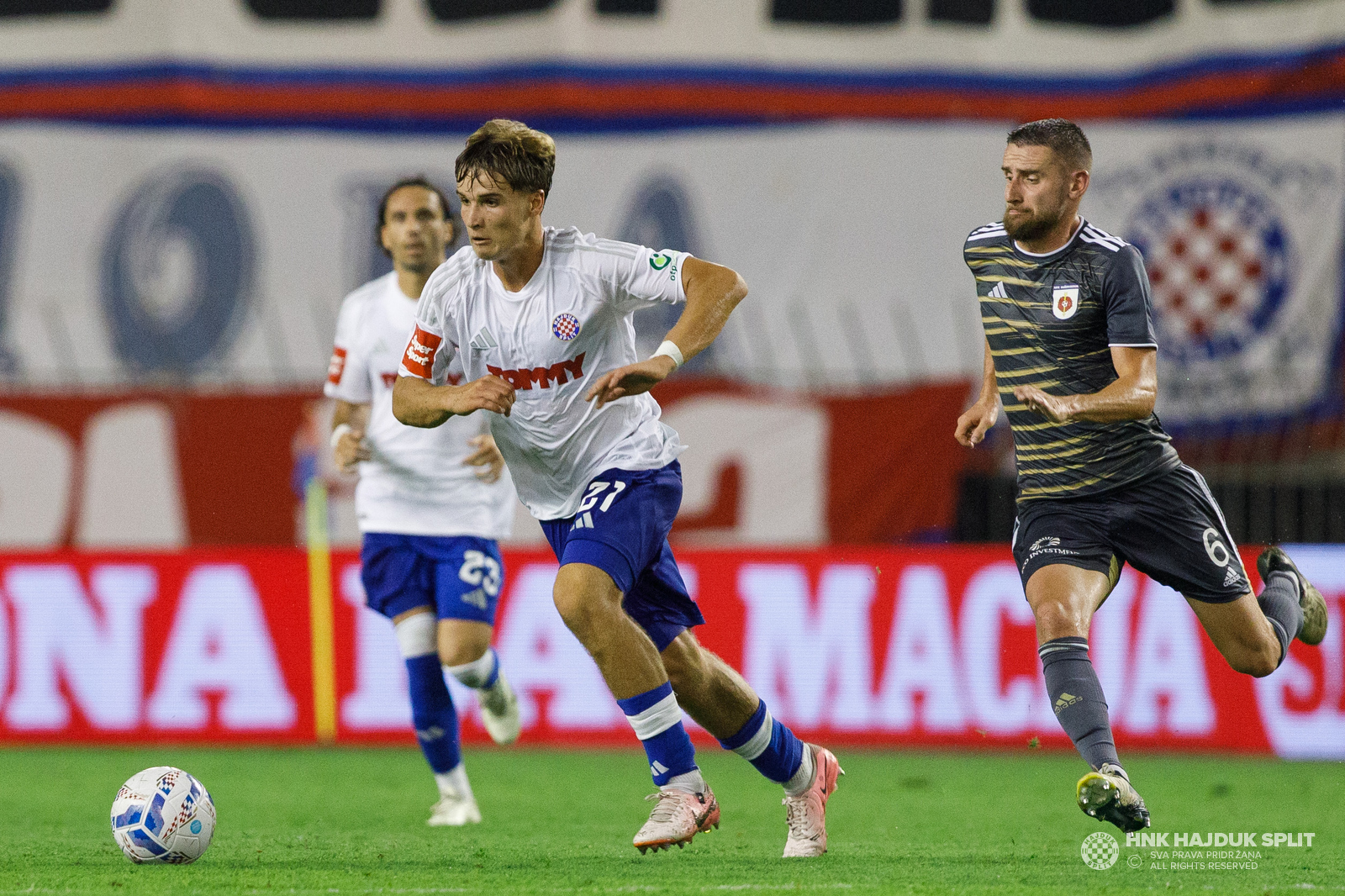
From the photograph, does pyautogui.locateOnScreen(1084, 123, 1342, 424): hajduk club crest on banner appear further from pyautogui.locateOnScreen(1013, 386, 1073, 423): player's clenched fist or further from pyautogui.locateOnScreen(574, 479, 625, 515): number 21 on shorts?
pyautogui.locateOnScreen(574, 479, 625, 515): number 21 on shorts

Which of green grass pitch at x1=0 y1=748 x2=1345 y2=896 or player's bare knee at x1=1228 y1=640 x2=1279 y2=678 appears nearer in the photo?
green grass pitch at x1=0 y1=748 x2=1345 y2=896

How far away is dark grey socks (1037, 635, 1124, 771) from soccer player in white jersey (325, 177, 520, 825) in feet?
8.16

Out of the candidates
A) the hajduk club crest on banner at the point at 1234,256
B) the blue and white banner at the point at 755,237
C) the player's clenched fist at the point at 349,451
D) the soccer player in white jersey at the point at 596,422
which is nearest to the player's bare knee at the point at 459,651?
the player's clenched fist at the point at 349,451

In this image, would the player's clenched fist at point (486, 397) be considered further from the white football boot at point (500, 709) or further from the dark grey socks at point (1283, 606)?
the dark grey socks at point (1283, 606)

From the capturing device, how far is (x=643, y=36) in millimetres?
13656

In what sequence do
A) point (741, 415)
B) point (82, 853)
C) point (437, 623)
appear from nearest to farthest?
1. point (82, 853)
2. point (437, 623)
3. point (741, 415)

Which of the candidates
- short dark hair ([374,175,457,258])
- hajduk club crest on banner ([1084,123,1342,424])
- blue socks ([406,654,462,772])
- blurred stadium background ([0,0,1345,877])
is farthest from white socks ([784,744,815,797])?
hajduk club crest on banner ([1084,123,1342,424])

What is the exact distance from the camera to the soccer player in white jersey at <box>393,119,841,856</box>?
4.91 metres

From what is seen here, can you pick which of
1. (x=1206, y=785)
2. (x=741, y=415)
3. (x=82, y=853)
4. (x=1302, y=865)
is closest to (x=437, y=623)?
(x=82, y=853)

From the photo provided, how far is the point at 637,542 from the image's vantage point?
4.98 metres

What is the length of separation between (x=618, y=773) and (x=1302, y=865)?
4.16 meters

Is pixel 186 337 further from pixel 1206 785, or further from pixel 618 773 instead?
pixel 1206 785

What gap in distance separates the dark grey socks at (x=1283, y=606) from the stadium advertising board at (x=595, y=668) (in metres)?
3.54

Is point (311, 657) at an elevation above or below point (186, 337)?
below
